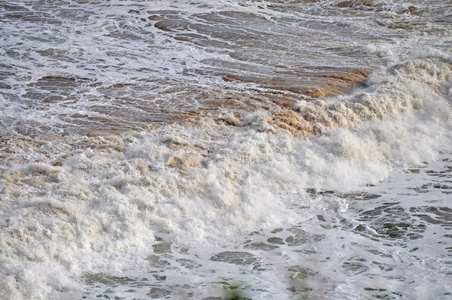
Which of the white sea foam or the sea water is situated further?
the white sea foam

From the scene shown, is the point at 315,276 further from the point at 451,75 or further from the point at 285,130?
the point at 451,75

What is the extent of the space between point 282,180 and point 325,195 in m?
0.50

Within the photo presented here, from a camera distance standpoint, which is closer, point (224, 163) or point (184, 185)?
point (184, 185)

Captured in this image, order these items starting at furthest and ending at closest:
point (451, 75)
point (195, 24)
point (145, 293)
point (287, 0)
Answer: point (287, 0)
point (195, 24)
point (451, 75)
point (145, 293)

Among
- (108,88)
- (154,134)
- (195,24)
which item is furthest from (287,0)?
(154,134)

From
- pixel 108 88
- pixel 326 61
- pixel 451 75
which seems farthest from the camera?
pixel 326 61

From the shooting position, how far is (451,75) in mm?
8703

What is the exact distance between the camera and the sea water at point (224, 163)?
4.49 metres

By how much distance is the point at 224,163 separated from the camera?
6.09 m

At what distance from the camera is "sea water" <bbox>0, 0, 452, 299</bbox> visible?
177 inches

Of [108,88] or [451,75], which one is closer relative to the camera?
[108,88]

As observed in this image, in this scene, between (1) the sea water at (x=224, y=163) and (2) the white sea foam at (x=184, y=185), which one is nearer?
(1) the sea water at (x=224, y=163)

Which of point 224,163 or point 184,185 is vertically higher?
point 224,163

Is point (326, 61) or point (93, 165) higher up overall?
point (326, 61)
